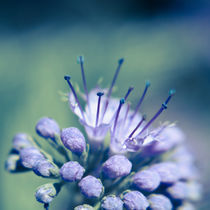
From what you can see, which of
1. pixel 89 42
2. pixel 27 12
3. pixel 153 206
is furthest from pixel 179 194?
pixel 27 12

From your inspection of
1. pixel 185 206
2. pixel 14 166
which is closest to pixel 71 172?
pixel 14 166

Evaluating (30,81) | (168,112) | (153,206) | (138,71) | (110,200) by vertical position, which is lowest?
(110,200)

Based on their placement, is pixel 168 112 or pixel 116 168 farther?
pixel 168 112

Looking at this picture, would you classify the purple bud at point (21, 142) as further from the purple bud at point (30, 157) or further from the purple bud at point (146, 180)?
the purple bud at point (146, 180)

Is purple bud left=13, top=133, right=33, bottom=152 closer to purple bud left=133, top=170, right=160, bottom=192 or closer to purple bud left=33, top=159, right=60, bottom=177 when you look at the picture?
purple bud left=33, top=159, right=60, bottom=177

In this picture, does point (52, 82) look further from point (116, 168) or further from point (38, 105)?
point (116, 168)

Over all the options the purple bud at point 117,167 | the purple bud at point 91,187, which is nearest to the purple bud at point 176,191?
the purple bud at point 117,167
